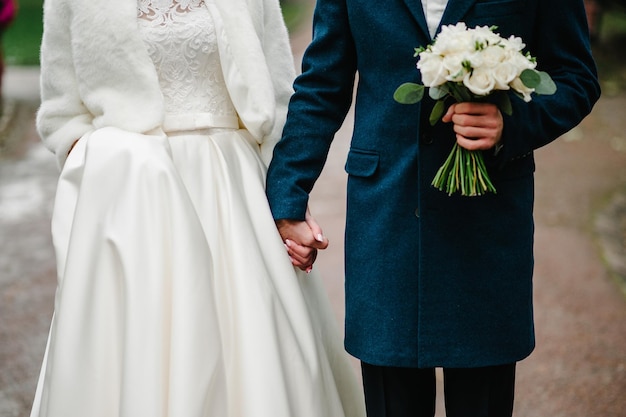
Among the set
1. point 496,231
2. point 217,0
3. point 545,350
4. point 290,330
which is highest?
point 217,0

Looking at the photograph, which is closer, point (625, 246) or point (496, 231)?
point (496, 231)

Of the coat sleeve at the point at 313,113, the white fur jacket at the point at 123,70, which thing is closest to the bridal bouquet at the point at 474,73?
the coat sleeve at the point at 313,113

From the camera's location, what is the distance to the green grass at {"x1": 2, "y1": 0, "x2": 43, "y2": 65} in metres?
16.7

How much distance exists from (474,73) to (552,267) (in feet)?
13.4

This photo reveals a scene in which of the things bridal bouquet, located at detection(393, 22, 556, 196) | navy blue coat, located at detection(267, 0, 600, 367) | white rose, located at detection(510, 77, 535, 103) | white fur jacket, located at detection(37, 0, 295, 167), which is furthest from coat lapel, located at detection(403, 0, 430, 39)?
white fur jacket, located at detection(37, 0, 295, 167)

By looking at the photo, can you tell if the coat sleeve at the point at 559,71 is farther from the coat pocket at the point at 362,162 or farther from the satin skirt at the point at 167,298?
the satin skirt at the point at 167,298

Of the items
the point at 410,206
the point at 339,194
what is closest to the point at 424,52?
the point at 410,206

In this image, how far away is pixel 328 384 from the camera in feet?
10.6

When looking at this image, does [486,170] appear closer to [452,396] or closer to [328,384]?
[452,396]

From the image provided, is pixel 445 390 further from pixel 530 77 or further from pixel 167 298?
pixel 530 77

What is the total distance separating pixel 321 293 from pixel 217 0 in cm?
102

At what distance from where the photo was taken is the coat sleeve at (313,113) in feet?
9.91

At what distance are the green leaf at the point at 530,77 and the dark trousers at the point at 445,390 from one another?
0.90 m

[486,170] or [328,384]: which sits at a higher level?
[486,170]
